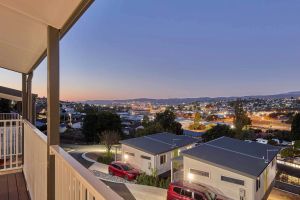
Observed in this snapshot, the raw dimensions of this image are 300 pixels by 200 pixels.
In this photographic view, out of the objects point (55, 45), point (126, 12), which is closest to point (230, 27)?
point (126, 12)

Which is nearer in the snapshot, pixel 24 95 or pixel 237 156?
pixel 24 95

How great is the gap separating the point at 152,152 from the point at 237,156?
4509 mm

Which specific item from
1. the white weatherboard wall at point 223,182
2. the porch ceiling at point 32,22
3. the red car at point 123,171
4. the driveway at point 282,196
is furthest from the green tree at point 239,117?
the porch ceiling at point 32,22

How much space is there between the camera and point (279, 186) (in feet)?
42.8

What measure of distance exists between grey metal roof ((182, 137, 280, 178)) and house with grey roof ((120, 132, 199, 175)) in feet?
8.76

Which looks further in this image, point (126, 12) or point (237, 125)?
point (126, 12)

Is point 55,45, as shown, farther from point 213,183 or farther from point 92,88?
point 92,88

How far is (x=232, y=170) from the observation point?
991cm

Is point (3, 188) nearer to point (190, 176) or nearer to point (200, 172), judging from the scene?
point (200, 172)

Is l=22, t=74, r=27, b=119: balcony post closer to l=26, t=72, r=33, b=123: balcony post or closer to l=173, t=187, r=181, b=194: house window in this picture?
l=26, t=72, r=33, b=123: balcony post

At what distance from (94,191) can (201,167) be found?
10698mm

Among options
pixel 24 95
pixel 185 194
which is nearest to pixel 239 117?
pixel 185 194

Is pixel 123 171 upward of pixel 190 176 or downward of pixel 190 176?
Answer: downward

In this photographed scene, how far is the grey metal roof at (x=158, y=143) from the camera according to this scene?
14502 mm
